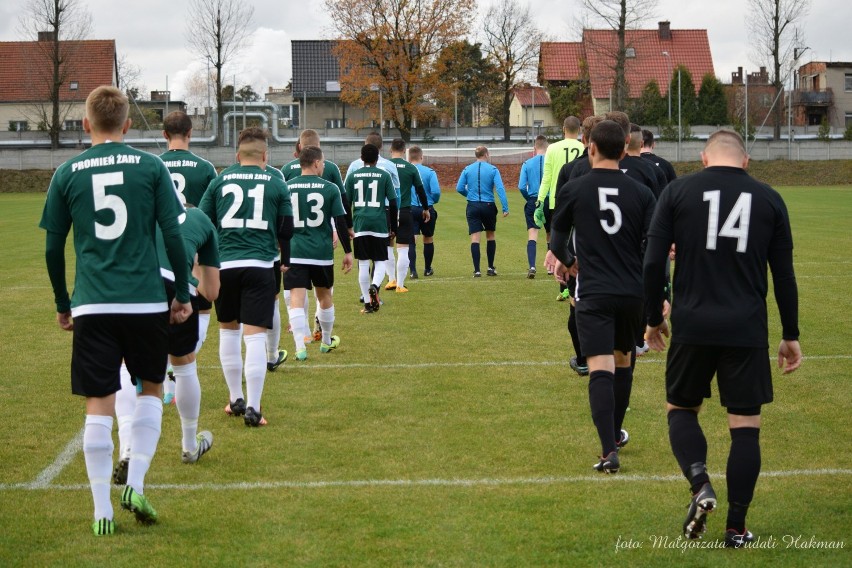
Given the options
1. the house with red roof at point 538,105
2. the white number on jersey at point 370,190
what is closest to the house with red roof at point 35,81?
the house with red roof at point 538,105

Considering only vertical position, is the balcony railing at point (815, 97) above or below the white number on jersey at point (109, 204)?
above

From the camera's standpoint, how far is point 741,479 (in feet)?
16.0

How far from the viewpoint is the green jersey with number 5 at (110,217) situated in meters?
4.95

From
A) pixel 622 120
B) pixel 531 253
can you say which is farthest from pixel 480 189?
pixel 622 120

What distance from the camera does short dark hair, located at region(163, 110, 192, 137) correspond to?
7727mm

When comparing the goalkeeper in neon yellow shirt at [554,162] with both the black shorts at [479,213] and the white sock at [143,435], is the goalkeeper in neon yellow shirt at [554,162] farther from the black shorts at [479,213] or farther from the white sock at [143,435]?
the white sock at [143,435]

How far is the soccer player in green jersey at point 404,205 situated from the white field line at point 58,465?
8.68 metres

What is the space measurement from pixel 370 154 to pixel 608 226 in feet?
23.2

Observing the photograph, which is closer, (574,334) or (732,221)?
(732,221)

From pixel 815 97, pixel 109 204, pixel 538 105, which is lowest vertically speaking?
pixel 109 204

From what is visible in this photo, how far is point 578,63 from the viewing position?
77812mm

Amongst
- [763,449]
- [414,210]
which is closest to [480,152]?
[414,210]

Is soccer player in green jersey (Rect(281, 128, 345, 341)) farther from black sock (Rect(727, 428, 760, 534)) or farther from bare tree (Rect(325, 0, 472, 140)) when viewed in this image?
bare tree (Rect(325, 0, 472, 140))

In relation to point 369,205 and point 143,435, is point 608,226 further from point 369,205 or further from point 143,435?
point 369,205
